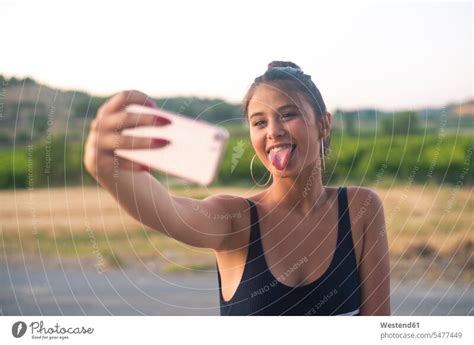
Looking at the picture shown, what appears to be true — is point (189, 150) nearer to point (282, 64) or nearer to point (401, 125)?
point (282, 64)

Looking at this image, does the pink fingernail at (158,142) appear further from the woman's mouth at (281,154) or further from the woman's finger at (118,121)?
the woman's mouth at (281,154)

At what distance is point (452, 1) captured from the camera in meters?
1.64

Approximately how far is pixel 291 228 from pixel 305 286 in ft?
0.40

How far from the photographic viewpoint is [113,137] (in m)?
1.14

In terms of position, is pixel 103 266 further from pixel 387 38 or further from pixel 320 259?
pixel 387 38

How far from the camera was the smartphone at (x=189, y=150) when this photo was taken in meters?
1.36

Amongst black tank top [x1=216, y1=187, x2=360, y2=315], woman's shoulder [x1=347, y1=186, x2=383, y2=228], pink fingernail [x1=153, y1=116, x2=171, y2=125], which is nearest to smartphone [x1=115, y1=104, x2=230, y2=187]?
pink fingernail [x1=153, y1=116, x2=171, y2=125]

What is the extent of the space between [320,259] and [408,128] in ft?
1.39

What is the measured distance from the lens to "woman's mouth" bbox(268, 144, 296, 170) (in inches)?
54.6

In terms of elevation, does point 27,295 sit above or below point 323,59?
below

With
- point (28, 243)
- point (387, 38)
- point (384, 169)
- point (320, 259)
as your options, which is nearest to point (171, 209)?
point (320, 259)

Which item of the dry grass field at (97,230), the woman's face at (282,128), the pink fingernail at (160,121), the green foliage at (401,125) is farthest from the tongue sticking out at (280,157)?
the green foliage at (401,125)

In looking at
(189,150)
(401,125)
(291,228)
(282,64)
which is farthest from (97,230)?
(401,125)

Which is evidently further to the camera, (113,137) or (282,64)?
(282,64)
